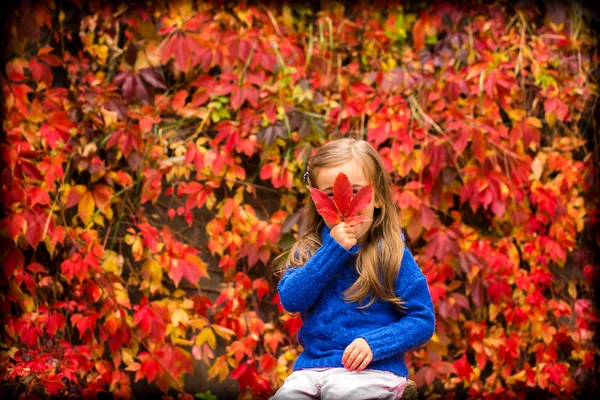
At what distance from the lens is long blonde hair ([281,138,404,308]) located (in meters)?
1.87

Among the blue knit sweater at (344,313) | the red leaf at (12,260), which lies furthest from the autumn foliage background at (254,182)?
the blue knit sweater at (344,313)

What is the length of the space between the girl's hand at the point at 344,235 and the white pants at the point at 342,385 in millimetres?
366

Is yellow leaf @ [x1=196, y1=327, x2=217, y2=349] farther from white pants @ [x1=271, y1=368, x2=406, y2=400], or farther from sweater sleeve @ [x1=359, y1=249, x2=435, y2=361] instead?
Answer: sweater sleeve @ [x1=359, y1=249, x2=435, y2=361]

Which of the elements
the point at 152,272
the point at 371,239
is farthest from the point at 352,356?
the point at 152,272

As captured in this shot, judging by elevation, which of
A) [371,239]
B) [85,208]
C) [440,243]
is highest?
[371,239]

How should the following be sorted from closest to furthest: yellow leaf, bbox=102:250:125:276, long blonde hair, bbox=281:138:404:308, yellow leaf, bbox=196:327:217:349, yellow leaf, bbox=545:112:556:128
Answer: long blonde hair, bbox=281:138:404:308 → yellow leaf, bbox=196:327:217:349 → yellow leaf, bbox=102:250:125:276 → yellow leaf, bbox=545:112:556:128

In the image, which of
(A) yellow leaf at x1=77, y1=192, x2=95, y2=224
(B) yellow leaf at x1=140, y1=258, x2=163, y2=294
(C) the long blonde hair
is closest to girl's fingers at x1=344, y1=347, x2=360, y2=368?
(C) the long blonde hair

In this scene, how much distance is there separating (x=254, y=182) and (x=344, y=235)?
1676 mm

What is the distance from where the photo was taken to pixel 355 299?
1.86 meters

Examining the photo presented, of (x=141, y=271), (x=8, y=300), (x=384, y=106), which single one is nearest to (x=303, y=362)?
(x=141, y=271)

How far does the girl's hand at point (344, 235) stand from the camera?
176cm

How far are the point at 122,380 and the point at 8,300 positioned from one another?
70 cm

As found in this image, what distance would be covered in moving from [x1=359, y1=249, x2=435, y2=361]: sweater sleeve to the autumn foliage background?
1.25 m

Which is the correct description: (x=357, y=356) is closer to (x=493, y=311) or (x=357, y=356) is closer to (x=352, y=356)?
(x=352, y=356)
